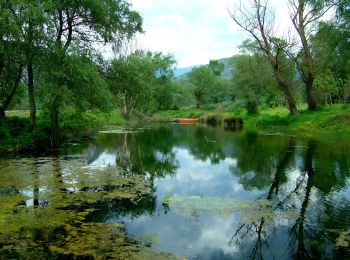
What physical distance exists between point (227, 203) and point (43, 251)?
18.5 feet

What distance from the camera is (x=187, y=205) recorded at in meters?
10.8

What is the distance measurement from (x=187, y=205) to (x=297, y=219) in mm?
3158

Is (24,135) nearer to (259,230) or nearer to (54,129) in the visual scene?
(54,129)

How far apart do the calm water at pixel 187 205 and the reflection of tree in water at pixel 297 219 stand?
23mm

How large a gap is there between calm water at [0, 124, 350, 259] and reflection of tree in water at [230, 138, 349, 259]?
0.07ft

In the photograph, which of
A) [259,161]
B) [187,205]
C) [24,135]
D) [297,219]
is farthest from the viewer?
[24,135]

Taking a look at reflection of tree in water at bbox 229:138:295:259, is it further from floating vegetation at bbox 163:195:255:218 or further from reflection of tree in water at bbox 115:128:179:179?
reflection of tree in water at bbox 115:128:179:179

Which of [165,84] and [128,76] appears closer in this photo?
[128,76]

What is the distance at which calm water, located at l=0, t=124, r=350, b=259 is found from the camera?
7.73m

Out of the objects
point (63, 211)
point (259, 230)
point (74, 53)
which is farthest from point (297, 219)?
point (74, 53)

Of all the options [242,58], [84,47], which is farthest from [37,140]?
[242,58]

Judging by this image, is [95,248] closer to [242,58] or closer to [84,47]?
[84,47]

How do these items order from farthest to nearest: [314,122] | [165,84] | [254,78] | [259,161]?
[165,84], [254,78], [314,122], [259,161]

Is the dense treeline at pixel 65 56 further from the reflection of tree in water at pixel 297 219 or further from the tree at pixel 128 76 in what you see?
the reflection of tree in water at pixel 297 219
